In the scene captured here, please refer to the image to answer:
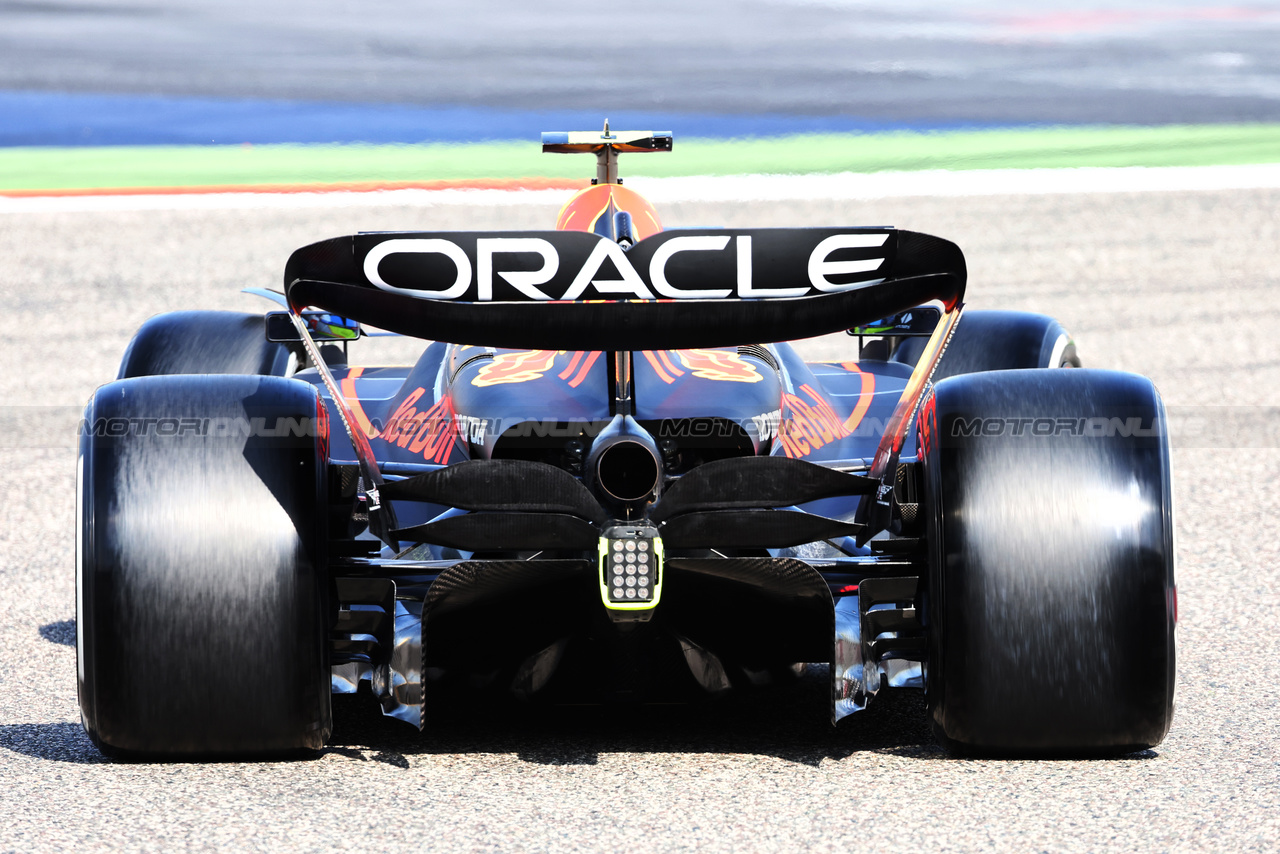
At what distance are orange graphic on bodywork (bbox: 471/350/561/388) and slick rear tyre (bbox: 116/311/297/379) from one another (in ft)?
5.04

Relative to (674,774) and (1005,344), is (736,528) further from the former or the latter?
(1005,344)

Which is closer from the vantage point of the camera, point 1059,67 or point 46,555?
point 46,555

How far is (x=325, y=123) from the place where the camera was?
1914 cm

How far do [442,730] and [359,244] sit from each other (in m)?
1.32

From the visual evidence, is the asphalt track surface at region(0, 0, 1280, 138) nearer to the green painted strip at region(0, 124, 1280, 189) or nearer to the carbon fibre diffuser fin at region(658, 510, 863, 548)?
the green painted strip at region(0, 124, 1280, 189)

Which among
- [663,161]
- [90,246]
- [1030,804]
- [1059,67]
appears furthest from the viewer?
[1059,67]

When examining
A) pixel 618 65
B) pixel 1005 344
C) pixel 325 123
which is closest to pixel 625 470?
pixel 1005 344

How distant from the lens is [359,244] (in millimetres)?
3926

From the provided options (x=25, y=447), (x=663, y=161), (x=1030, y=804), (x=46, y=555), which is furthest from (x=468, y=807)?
(x=663, y=161)

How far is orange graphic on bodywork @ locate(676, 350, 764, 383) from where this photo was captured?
192 inches

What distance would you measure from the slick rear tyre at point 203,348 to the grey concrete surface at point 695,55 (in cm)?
1285

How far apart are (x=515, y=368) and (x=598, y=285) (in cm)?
107

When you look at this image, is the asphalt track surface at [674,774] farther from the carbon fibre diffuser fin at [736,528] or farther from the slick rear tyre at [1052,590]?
the carbon fibre diffuser fin at [736,528]

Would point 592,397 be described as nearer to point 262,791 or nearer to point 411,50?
point 262,791
